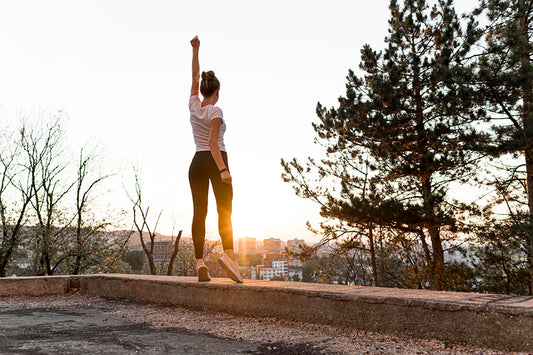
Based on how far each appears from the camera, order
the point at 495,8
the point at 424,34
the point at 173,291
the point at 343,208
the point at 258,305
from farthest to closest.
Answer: the point at 424,34 → the point at 343,208 → the point at 495,8 → the point at 173,291 → the point at 258,305

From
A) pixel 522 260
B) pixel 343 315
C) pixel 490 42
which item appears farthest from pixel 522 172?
pixel 343 315

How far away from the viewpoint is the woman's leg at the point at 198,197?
153 inches

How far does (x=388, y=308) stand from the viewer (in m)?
2.59

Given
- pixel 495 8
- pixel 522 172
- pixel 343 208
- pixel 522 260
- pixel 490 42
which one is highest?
pixel 495 8

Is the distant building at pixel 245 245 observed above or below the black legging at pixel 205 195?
below

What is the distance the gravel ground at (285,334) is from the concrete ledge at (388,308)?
6 centimetres

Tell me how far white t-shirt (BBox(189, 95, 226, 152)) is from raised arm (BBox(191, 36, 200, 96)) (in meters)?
0.17

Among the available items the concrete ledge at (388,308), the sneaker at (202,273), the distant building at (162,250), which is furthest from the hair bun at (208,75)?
the distant building at (162,250)

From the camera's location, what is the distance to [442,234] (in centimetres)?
1101

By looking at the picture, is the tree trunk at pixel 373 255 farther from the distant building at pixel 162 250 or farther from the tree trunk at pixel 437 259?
the distant building at pixel 162 250

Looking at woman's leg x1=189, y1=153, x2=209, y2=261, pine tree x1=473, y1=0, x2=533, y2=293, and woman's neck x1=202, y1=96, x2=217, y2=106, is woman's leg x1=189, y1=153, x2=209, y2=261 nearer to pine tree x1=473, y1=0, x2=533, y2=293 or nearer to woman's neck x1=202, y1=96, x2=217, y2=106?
woman's neck x1=202, y1=96, x2=217, y2=106

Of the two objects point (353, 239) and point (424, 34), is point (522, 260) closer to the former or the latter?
point (353, 239)

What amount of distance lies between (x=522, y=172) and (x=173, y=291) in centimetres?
1016

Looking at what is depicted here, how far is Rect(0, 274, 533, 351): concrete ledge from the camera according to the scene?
217 centimetres
